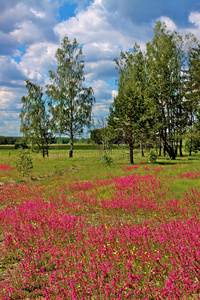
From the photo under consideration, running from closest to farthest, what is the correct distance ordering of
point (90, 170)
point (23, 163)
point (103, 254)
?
point (103, 254) < point (23, 163) < point (90, 170)

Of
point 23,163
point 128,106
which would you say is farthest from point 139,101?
point 23,163

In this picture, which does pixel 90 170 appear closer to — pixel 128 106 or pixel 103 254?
pixel 128 106

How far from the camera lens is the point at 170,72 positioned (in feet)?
121

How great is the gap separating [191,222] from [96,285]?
4.41 metres

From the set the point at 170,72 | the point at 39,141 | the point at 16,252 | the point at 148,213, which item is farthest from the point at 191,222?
the point at 39,141

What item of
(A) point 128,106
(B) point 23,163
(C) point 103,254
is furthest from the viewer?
(A) point 128,106

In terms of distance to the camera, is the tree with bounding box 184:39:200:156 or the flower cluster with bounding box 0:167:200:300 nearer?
the flower cluster with bounding box 0:167:200:300

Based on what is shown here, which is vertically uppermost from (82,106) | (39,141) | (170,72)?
(170,72)

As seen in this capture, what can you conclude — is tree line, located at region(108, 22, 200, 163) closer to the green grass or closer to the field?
the green grass

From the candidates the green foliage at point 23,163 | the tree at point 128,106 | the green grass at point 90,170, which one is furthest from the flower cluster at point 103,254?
the tree at point 128,106

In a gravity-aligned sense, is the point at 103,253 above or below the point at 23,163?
below

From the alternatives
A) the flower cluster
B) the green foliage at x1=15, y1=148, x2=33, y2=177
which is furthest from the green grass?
the flower cluster

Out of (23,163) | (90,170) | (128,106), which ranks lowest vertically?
(90,170)

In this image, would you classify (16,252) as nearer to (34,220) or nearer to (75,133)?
(34,220)
